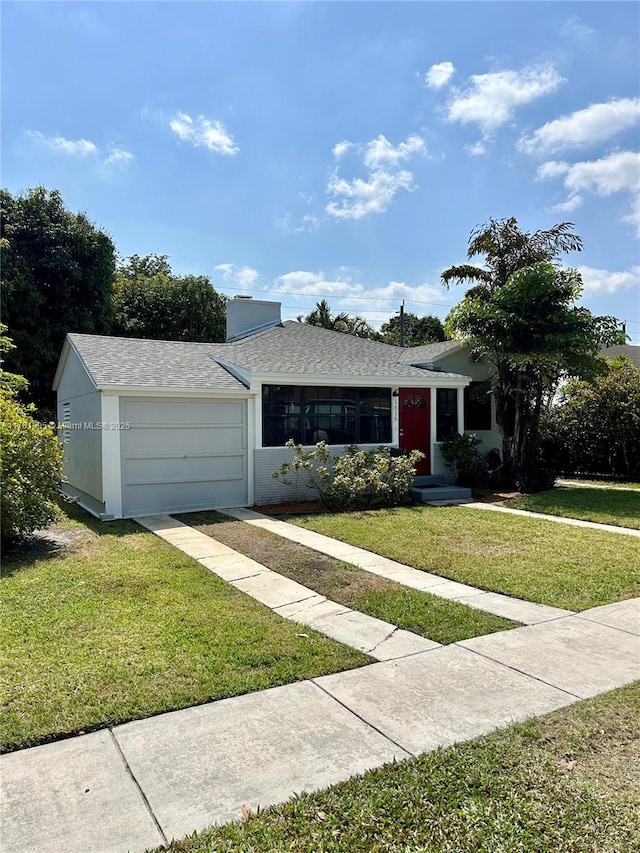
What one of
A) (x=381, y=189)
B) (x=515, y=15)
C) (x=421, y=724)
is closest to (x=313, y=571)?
(x=421, y=724)

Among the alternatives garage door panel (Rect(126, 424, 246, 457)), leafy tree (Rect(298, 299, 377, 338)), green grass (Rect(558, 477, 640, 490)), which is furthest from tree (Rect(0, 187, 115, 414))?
green grass (Rect(558, 477, 640, 490))

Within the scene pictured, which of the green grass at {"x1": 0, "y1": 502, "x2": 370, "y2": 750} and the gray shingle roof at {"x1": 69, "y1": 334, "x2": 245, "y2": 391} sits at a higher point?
the gray shingle roof at {"x1": 69, "y1": 334, "x2": 245, "y2": 391}

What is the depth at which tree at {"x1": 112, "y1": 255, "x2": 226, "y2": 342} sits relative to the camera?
80.3ft

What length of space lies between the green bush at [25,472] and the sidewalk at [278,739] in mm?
4978

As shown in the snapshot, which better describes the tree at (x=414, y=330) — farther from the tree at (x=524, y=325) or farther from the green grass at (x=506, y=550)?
the green grass at (x=506, y=550)

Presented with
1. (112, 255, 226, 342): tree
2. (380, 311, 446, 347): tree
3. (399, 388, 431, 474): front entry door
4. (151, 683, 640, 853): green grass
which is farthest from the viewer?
(380, 311, 446, 347): tree

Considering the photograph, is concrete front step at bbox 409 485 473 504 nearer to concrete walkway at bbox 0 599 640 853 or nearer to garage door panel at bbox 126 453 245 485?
garage door panel at bbox 126 453 245 485

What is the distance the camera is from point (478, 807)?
2359 mm

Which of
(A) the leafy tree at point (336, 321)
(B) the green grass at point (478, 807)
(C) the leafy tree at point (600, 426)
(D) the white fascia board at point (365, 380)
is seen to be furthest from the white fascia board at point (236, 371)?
(A) the leafy tree at point (336, 321)

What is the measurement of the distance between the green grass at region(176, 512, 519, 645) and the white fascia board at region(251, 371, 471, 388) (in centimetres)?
399

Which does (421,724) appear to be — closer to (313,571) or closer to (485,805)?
(485,805)

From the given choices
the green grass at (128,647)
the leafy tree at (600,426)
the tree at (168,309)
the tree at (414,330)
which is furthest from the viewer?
the tree at (414,330)

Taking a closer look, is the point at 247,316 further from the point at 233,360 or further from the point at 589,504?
the point at 589,504

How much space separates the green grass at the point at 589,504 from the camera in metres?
9.59
